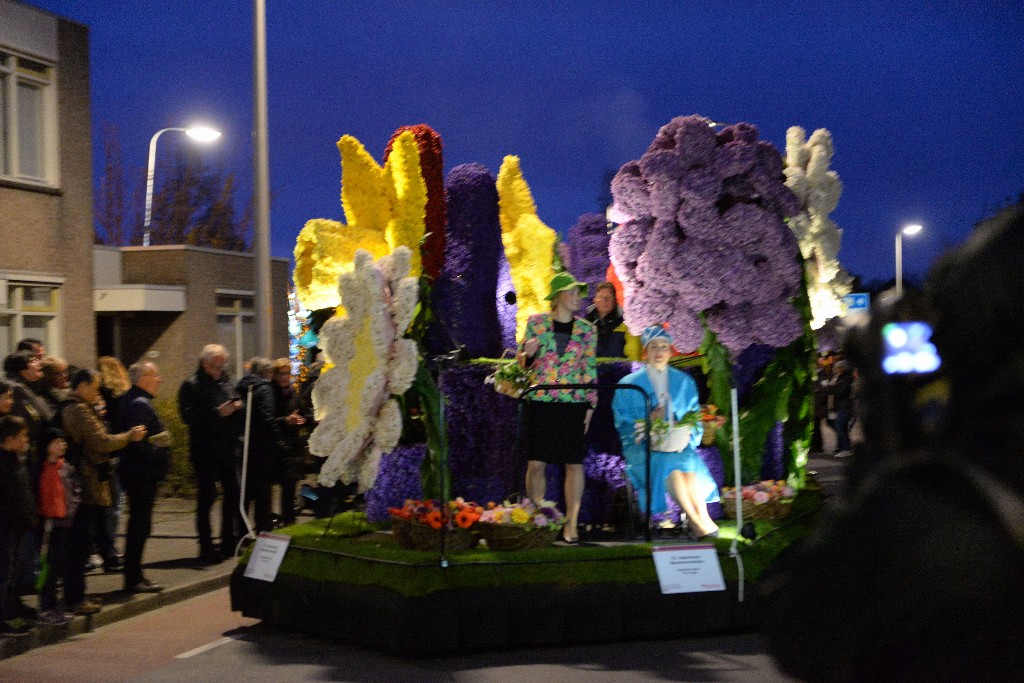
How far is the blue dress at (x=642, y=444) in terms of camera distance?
350 inches

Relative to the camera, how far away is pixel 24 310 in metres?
18.3

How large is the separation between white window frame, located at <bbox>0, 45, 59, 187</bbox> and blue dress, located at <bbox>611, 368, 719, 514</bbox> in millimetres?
12138

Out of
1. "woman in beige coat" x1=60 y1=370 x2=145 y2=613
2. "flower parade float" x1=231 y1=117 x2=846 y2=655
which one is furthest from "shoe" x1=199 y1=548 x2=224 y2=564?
"woman in beige coat" x1=60 y1=370 x2=145 y2=613

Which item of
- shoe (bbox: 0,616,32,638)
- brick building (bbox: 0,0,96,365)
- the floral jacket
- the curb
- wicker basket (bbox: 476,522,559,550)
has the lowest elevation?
the curb

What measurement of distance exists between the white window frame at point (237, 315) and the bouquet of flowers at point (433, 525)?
18.9 metres

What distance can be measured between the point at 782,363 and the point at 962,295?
332 inches

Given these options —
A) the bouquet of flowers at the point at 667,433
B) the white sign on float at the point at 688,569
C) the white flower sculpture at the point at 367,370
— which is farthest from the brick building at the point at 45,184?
the white sign on float at the point at 688,569

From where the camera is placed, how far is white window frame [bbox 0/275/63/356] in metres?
17.7

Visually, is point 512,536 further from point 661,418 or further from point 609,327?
point 609,327

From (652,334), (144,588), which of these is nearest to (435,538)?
(652,334)

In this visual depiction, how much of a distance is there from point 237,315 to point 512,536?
20.2 m

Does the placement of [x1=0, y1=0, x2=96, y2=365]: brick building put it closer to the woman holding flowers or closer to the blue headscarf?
the woman holding flowers

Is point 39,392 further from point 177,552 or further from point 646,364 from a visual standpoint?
point 646,364

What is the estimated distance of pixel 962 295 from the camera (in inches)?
59.1
